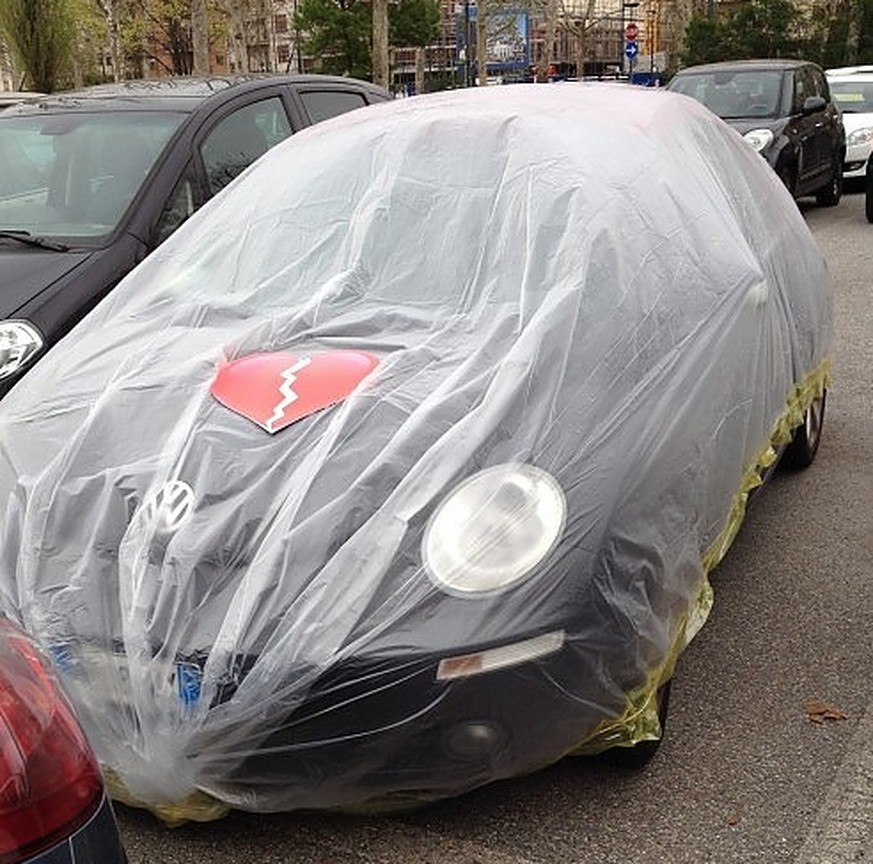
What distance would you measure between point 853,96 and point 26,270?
14.6 m

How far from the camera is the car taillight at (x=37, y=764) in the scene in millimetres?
1434

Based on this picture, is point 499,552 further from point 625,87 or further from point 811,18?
point 811,18

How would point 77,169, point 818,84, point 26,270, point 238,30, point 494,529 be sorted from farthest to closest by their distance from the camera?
point 238,30 < point 818,84 < point 77,169 < point 26,270 < point 494,529

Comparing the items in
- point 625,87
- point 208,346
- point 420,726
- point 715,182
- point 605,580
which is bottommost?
point 420,726

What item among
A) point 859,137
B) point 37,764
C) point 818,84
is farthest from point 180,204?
point 859,137

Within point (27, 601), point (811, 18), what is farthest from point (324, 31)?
point (27, 601)

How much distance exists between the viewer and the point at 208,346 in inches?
126

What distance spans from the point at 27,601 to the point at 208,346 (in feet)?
2.97

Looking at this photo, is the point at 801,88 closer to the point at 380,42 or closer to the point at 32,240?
the point at 32,240

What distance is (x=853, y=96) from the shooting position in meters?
16.5

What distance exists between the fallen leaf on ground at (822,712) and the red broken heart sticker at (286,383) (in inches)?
57.9

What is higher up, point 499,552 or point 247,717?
point 499,552

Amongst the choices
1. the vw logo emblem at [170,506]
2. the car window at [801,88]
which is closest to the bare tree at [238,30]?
the car window at [801,88]

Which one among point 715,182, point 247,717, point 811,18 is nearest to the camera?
point 247,717
